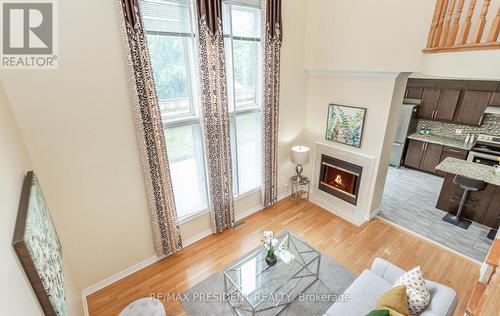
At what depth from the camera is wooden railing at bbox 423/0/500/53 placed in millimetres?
2148

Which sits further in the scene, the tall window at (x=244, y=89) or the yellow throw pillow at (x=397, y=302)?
the tall window at (x=244, y=89)

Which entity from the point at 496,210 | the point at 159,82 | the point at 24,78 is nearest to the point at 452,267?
the point at 496,210

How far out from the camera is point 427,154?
5.64 m

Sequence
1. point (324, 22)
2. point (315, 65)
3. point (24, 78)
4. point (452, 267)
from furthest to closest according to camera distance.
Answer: point (315, 65), point (324, 22), point (452, 267), point (24, 78)

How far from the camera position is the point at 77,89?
2.18 meters

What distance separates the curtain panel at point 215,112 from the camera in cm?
275

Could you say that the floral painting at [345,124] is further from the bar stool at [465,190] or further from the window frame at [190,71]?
the window frame at [190,71]

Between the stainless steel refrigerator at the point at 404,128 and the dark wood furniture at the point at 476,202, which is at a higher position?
the stainless steel refrigerator at the point at 404,128

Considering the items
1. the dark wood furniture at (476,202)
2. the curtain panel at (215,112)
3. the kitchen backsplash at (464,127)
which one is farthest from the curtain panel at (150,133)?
the kitchen backsplash at (464,127)

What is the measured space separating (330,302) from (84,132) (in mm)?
3107

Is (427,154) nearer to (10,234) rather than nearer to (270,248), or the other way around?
(270,248)

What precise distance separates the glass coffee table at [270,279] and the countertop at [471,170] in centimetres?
255

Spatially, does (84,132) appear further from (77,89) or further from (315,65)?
(315,65)

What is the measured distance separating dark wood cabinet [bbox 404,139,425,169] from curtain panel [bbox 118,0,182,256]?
569cm
